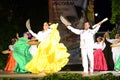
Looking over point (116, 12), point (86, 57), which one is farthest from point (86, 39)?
point (116, 12)

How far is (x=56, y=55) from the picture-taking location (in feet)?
58.6

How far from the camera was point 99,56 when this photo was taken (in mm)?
20500

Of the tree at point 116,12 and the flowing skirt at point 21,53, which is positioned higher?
the tree at point 116,12

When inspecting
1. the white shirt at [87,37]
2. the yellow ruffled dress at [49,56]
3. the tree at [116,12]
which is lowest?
the yellow ruffled dress at [49,56]

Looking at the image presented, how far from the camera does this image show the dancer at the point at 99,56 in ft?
67.1

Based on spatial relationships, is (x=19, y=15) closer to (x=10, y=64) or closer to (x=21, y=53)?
(x=10, y=64)

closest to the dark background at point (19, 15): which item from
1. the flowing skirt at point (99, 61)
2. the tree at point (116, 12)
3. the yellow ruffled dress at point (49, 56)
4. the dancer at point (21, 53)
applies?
the tree at point (116, 12)

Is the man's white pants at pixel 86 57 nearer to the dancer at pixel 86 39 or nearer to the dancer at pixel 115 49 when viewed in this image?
the dancer at pixel 86 39

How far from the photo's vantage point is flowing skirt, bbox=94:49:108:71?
20.5 m

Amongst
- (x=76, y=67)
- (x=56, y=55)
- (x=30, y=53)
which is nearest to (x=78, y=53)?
(x=76, y=67)

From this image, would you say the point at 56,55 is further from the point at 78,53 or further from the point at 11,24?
the point at 11,24

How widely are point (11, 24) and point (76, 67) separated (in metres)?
3.15

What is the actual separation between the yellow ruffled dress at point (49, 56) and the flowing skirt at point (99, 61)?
104 inches

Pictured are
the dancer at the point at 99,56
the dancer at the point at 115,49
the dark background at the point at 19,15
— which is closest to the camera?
the dancer at the point at 115,49
